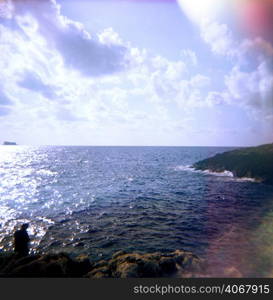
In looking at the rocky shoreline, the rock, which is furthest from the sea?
the rocky shoreline

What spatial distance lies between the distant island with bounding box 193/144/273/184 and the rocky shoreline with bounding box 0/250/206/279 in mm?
42479

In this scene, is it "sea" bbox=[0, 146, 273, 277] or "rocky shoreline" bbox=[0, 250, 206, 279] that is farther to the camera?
"sea" bbox=[0, 146, 273, 277]

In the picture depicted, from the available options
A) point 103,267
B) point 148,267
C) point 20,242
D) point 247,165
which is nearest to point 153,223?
Answer: point 148,267

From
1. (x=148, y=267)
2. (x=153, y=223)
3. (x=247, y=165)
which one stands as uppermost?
(x=247, y=165)

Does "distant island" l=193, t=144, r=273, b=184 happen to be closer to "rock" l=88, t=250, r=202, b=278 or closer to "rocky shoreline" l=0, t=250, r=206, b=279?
"rock" l=88, t=250, r=202, b=278

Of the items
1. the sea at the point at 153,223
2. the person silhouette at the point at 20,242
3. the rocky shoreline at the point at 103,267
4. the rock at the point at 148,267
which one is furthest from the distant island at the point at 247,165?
the person silhouette at the point at 20,242

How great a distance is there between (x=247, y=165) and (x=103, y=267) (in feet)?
184

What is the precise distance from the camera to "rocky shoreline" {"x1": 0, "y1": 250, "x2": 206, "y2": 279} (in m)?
10.5

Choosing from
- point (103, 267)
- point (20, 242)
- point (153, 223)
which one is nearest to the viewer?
point (103, 267)

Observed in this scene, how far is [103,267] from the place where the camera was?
1204cm

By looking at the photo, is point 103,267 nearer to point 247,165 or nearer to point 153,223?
point 153,223

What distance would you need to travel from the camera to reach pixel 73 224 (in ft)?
70.3
